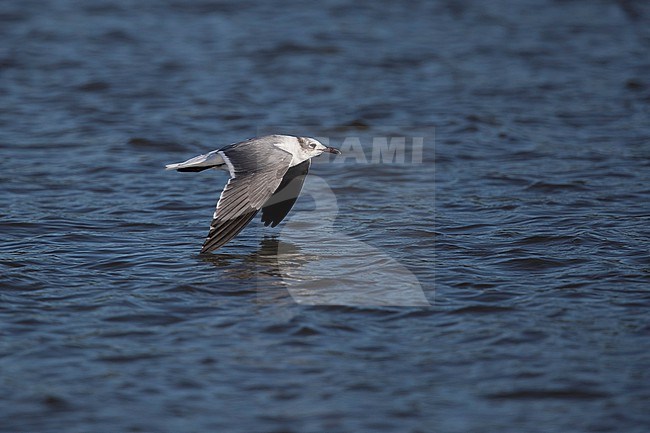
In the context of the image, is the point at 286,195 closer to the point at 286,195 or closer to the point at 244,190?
the point at 286,195

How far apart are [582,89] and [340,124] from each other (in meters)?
3.25

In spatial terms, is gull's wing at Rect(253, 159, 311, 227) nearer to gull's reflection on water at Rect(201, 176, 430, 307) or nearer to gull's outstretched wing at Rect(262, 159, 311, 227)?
gull's outstretched wing at Rect(262, 159, 311, 227)

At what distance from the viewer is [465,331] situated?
5.62 metres

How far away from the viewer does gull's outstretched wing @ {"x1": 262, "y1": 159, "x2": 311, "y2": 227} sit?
24.3 feet

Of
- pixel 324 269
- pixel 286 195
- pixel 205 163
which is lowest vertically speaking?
pixel 324 269

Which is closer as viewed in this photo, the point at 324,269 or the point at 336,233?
the point at 324,269

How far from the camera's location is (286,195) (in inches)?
294

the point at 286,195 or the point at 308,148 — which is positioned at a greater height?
the point at 308,148

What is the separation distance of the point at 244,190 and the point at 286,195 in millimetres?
985

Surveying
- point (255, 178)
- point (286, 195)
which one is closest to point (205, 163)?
point (286, 195)

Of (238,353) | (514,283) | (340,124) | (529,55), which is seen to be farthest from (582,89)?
(238,353)

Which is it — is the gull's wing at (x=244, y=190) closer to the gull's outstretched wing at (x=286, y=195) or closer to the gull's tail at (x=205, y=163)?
the gull's tail at (x=205, y=163)

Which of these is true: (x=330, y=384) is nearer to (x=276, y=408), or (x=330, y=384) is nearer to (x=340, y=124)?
(x=276, y=408)

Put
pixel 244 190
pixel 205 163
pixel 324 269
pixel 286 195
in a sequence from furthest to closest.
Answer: pixel 286 195
pixel 205 163
pixel 324 269
pixel 244 190
